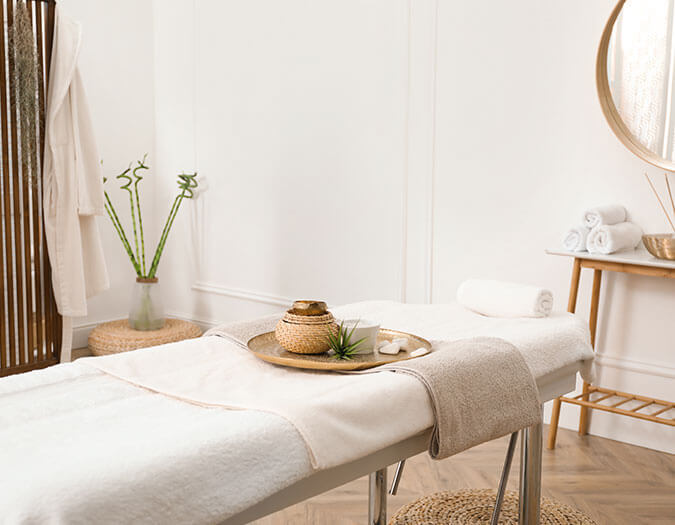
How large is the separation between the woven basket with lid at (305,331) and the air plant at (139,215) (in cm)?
276

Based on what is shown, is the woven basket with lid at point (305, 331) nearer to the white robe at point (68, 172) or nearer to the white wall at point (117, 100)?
the white robe at point (68, 172)

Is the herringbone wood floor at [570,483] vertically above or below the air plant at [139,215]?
below

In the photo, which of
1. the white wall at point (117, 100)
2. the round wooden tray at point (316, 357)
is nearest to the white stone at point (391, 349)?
the round wooden tray at point (316, 357)

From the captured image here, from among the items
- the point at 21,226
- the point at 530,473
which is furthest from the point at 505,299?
the point at 21,226

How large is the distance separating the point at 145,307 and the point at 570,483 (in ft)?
8.20

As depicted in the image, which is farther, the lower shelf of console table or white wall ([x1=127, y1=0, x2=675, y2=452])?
white wall ([x1=127, y1=0, x2=675, y2=452])

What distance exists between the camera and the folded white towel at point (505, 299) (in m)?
1.91

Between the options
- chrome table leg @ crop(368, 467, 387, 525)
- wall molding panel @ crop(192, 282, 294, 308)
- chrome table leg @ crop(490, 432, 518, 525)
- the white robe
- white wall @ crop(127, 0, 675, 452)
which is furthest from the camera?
wall molding panel @ crop(192, 282, 294, 308)

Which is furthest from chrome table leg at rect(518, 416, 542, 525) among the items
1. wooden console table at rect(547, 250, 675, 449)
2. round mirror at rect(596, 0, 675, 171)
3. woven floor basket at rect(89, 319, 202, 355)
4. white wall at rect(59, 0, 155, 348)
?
white wall at rect(59, 0, 155, 348)

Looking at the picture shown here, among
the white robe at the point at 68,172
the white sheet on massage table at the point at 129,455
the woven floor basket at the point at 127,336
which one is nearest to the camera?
the white sheet on massage table at the point at 129,455

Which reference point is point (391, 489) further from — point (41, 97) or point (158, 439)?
point (41, 97)

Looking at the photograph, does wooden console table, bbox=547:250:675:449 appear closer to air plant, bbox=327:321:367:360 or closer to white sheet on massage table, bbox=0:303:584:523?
air plant, bbox=327:321:367:360

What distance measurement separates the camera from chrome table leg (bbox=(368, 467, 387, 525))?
1741mm

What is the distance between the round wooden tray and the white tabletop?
1288mm
